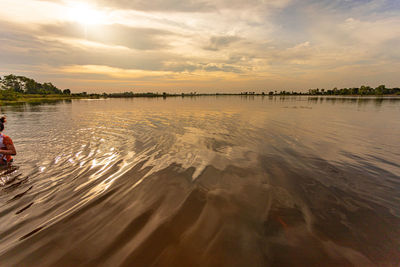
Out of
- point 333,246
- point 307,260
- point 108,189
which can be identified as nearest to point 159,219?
point 108,189

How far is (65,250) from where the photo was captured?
11.3 ft

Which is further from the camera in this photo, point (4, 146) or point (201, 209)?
point (4, 146)

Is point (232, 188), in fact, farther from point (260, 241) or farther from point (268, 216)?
point (260, 241)

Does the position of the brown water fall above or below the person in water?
below

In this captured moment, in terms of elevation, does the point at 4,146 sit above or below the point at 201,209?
above

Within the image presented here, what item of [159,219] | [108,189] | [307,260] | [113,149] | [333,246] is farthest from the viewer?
[113,149]

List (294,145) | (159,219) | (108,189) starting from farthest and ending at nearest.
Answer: (294,145)
(108,189)
(159,219)

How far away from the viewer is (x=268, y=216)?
4.52 m

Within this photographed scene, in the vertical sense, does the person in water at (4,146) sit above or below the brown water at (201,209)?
above

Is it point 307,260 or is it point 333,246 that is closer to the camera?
point 307,260

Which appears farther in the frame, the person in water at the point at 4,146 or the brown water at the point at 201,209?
the person in water at the point at 4,146

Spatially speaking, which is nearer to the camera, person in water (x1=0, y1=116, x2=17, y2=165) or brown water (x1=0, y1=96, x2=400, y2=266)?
brown water (x1=0, y1=96, x2=400, y2=266)

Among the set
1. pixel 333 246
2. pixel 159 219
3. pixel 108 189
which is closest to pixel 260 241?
pixel 333 246

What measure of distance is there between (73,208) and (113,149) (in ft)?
19.6
